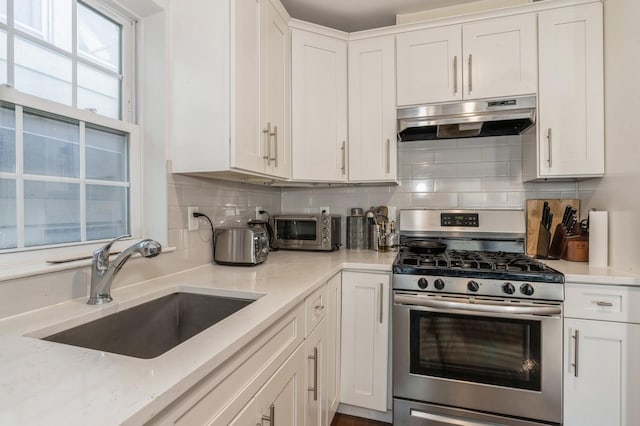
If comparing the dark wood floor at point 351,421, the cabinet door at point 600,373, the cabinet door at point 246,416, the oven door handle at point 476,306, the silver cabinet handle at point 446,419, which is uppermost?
the oven door handle at point 476,306

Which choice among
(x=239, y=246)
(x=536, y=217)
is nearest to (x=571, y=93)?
(x=536, y=217)

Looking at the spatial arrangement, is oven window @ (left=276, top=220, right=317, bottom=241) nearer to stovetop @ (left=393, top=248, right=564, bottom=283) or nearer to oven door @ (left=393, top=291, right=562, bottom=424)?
stovetop @ (left=393, top=248, right=564, bottom=283)

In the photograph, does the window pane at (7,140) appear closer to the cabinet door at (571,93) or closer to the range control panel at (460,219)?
the range control panel at (460,219)

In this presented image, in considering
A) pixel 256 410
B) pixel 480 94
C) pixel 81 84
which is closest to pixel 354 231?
pixel 480 94

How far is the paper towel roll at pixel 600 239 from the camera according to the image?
168 centimetres

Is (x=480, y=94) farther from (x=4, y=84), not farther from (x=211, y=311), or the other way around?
(x=4, y=84)

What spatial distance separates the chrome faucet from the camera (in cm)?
104

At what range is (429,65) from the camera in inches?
79.4

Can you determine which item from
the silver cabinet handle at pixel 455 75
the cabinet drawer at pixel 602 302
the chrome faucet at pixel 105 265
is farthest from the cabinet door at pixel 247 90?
the cabinet drawer at pixel 602 302

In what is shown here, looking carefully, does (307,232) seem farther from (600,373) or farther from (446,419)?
(600,373)

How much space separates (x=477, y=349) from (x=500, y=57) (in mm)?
1680

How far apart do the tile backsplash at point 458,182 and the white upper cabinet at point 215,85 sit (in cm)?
113

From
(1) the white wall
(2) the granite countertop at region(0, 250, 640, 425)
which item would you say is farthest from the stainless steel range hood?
(2) the granite countertop at region(0, 250, 640, 425)

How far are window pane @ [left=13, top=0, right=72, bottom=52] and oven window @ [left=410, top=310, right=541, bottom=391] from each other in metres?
1.99
